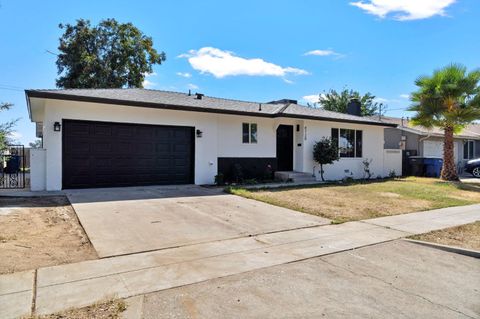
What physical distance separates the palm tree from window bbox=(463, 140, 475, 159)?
36.8 ft

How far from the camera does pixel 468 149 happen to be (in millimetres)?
26000

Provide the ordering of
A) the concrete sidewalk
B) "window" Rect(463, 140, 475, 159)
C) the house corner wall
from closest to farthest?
1. the concrete sidewalk
2. the house corner wall
3. "window" Rect(463, 140, 475, 159)

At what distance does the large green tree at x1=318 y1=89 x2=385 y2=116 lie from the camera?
36.3 m

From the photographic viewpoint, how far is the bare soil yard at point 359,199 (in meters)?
8.45

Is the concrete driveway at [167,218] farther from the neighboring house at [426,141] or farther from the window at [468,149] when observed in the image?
the window at [468,149]

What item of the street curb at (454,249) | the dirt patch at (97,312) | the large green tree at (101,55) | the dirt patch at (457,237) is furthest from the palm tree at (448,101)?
the large green tree at (101,55)

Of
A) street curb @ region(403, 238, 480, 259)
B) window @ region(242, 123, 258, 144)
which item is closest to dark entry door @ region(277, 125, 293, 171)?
window @ region(242, 123, 258, 144)

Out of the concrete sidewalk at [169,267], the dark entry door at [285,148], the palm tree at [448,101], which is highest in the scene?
the palm tree at [448,101]

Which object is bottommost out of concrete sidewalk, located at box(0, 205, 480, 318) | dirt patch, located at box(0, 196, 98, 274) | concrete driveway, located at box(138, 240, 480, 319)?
concrete driveway, located at box(138, 240, 480, 319)

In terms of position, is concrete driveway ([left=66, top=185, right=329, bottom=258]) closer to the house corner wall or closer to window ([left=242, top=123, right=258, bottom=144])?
the house corner wall

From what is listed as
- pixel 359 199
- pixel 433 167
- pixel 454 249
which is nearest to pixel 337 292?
pixel 454 249

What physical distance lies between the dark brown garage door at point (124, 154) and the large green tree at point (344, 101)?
2705 cm

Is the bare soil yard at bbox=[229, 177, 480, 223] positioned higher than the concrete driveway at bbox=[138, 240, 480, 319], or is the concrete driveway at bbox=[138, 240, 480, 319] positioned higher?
the bare soil yard at bbox=[229, 177, 480, 223]

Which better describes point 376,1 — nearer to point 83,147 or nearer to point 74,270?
point 83,147
